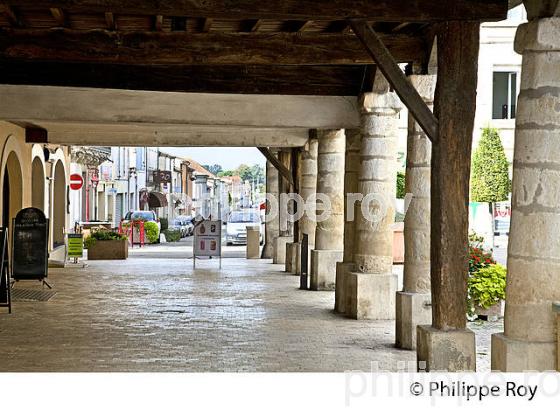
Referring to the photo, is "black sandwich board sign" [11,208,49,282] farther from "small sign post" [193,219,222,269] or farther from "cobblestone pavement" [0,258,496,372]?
"small sign post" [193,219,222,269]

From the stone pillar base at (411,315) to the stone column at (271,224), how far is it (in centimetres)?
1514

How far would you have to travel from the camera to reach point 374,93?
1231cm

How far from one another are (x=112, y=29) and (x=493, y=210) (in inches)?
803

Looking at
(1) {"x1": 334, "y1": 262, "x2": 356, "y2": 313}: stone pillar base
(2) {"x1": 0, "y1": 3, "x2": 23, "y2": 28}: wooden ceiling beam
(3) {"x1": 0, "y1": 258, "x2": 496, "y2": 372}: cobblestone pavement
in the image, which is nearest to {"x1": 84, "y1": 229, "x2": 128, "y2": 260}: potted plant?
(3) {"x1": 0, "y1": 258, "x2": 496, "y2": 372}: cobblestone pavement

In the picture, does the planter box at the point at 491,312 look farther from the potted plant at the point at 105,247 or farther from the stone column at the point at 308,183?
the potted plant at the point at 105,247

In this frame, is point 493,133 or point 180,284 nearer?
point 180,284

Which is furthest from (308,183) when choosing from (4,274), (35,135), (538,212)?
(538,212)

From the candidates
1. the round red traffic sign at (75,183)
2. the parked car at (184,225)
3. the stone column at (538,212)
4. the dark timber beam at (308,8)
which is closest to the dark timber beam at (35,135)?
the round red traffic sign at (75,183)

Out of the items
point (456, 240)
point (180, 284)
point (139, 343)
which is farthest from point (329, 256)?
point (456, 240)

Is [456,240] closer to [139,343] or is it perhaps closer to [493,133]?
[139,343]

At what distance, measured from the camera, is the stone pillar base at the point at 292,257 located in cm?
2093

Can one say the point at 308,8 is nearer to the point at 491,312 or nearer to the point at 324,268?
the point at 491,312

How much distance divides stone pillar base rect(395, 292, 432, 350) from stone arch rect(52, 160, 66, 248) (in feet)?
52.4
